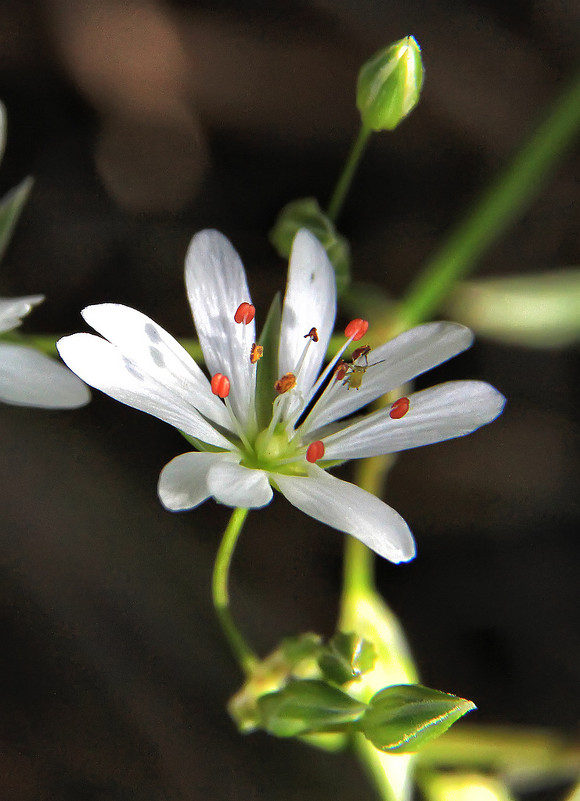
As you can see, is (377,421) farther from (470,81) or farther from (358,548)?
(470,81)

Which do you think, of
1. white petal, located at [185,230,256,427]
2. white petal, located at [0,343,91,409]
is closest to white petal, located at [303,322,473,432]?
white petal, located at [185,230,256,427]

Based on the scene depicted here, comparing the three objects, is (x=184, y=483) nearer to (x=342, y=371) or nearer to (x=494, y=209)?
(x=342, y=371)

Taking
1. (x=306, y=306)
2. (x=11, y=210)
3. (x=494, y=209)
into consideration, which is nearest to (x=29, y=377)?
(x=11, y=210)

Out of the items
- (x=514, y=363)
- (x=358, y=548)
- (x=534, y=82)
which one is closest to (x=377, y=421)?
(x=358, y=548)

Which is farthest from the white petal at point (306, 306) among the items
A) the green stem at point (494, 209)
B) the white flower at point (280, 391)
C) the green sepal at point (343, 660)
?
the green stem at point (494, 209)

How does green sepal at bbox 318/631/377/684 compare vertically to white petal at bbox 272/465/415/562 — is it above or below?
below

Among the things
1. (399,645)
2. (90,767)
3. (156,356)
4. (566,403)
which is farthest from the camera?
(566,403)

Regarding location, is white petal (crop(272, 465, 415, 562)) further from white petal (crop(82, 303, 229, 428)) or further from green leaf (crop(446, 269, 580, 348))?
green leaf (crop(446, 269, 580, 348))
